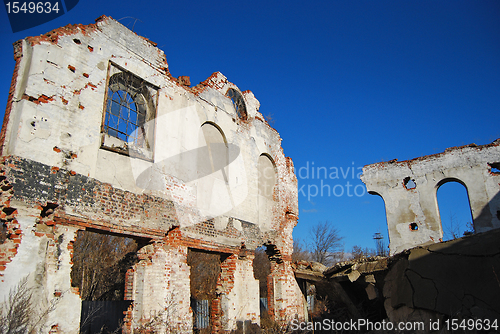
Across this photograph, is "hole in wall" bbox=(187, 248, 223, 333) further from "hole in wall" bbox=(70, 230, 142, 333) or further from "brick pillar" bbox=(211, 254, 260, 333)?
"brick pillar" bbox=(211, 254, 260, 333)

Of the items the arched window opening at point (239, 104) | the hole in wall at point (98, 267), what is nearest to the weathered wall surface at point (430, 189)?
the arched window opening at point (239, 104)

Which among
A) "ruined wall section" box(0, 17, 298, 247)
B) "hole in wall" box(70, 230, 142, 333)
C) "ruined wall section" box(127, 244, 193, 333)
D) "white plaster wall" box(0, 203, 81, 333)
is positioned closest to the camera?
"white plaster wall" box(0, 203, 81, 333)

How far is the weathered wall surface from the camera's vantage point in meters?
14.7

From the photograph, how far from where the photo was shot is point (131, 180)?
306 inches

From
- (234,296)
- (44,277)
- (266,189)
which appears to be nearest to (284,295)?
(234,296)

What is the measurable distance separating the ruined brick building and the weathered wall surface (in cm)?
647

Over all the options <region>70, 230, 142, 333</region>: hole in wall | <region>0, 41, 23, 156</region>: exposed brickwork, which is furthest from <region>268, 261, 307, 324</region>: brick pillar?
<region>0, 41, 23, 156</region>: exposed brickwork

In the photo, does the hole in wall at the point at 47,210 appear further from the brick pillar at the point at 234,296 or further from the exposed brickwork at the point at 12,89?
the brick pillar at the point at 234,296

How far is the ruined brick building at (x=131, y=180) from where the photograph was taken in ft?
20.0

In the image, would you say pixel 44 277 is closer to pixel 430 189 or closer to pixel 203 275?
pixel 203 275

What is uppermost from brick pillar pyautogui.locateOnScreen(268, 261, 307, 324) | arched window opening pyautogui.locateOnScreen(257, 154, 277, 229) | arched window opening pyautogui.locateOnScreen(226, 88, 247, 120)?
arched window opening pyautogui.locateOnScreen(226, 88, 247, 120)

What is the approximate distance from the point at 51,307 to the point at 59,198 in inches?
72.7

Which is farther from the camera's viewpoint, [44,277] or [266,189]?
[266,189]

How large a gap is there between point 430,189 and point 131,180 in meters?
13.3
